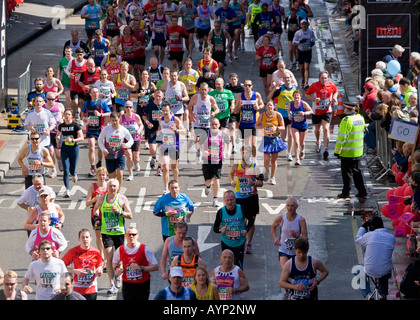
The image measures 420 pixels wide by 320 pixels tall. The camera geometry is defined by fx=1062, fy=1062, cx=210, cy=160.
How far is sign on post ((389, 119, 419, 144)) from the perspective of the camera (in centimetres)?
1895

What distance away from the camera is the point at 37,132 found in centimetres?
2166

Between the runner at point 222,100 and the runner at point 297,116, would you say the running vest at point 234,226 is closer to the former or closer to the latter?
the runner at point 297,116

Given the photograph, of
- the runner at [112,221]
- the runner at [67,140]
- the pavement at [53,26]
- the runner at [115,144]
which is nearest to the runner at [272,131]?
the pavement at [53,26]

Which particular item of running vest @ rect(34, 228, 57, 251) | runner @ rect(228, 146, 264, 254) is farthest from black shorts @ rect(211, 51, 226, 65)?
running vest @ rect(34, 228, 57, 251)

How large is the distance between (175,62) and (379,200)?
1076cm

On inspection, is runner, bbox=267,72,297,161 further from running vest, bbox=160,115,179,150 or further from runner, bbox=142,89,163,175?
running vest, bbox=160,115,179,150

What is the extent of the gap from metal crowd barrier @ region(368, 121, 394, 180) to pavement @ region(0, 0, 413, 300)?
405 mm

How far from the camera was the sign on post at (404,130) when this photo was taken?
62.2ft

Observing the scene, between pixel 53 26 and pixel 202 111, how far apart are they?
1765 centimetres

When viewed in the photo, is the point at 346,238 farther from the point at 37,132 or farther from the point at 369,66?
the point at 369,66

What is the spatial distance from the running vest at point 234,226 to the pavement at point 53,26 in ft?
8.07

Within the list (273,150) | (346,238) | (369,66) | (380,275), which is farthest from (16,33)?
(380,275)

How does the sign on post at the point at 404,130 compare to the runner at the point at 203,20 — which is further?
the runner at the point at 203,20

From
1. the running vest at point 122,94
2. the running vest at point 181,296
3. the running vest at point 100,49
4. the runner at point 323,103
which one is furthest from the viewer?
the running vest at point 100,49
